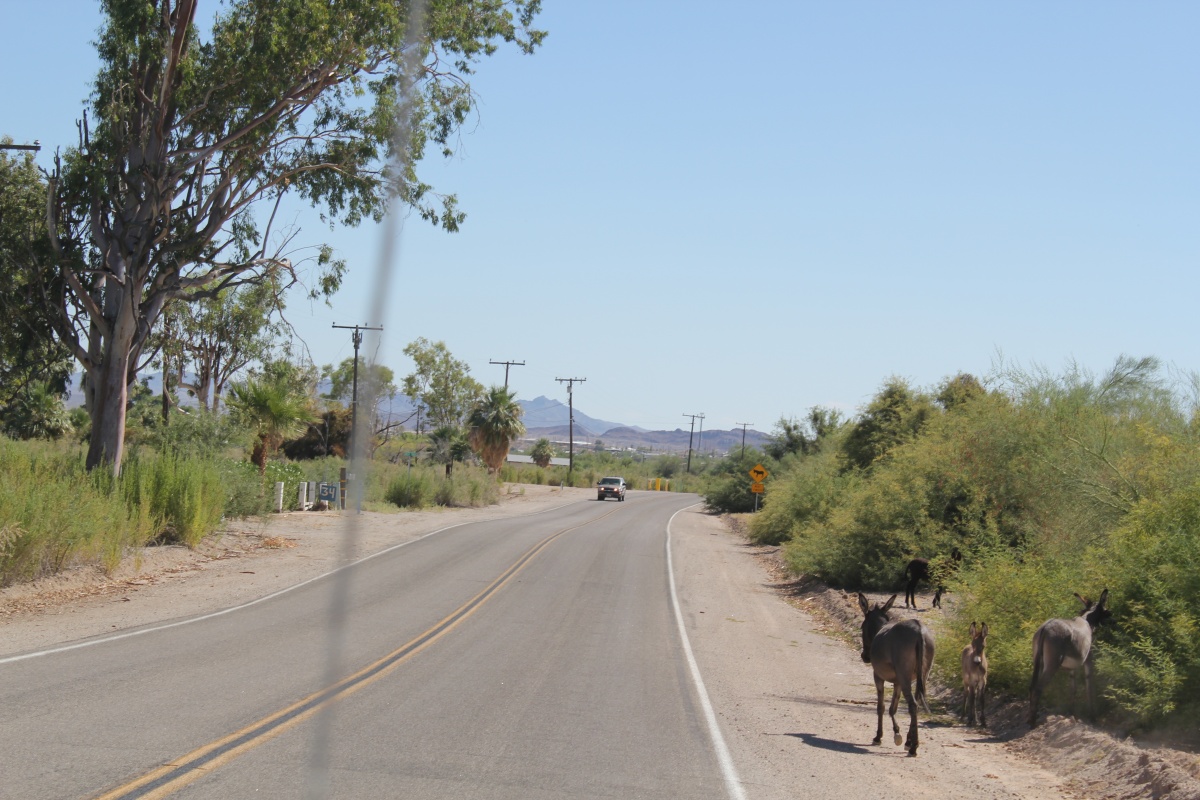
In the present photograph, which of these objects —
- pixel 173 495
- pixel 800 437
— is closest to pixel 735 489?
pixel 800 437

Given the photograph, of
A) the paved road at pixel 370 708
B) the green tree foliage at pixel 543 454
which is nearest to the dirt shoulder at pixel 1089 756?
the paved road at pixel 370 708

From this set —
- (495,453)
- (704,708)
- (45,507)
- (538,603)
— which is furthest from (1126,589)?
(495,453)

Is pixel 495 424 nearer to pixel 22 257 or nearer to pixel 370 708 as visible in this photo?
pixel 22 257

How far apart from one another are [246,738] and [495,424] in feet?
202

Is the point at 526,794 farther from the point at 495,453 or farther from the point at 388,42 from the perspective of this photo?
the point at 495,453

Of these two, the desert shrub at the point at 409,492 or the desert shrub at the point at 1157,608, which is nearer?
the desert shrub at the point at 1157,608

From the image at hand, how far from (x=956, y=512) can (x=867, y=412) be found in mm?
15948

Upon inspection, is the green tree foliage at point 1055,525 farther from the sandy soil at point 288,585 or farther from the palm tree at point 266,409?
the palm tree at point 266,409

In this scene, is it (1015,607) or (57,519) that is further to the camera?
(57,519)

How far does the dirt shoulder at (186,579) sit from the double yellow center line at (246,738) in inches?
55.0

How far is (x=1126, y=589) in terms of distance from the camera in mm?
10242

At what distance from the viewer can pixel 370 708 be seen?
30.9ft

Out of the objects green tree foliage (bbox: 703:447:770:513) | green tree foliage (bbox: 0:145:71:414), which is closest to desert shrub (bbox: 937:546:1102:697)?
green tree foliage (bbox: 0:145:71:414)

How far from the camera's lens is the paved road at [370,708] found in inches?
276
